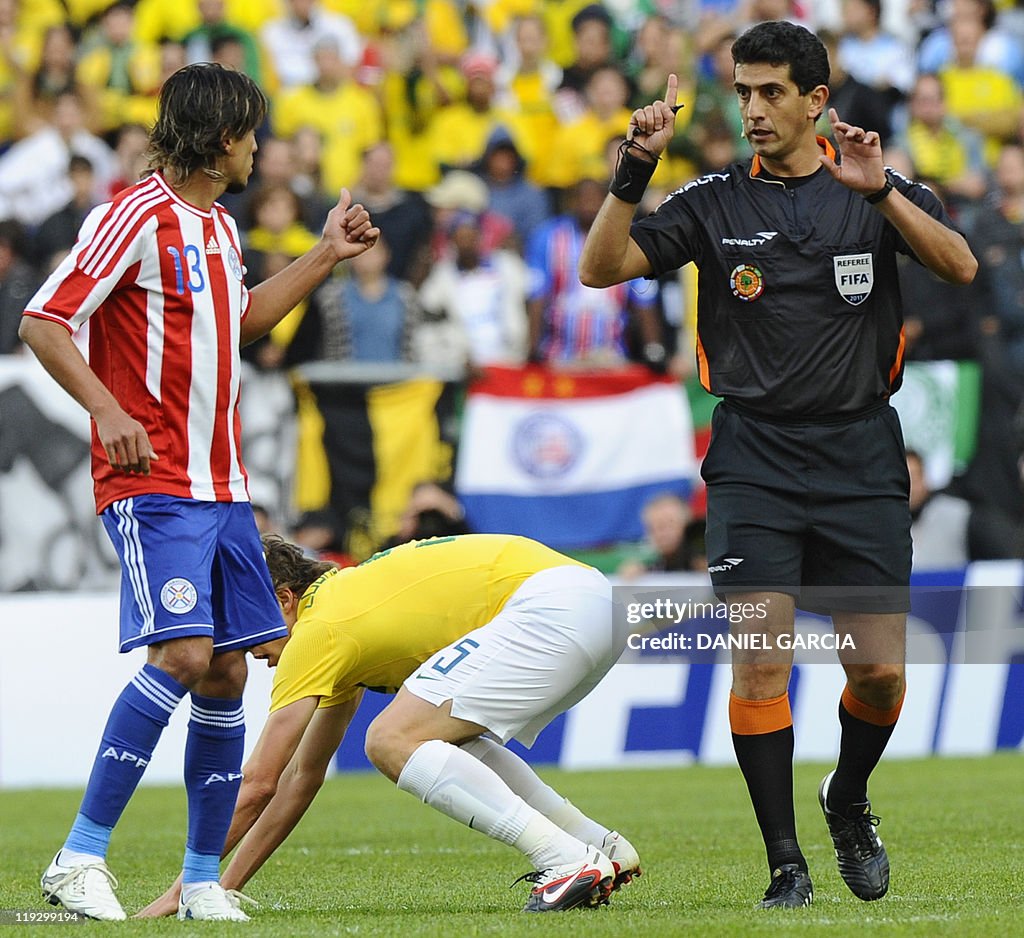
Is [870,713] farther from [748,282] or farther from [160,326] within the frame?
[160,326]

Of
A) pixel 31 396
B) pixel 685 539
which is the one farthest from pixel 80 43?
pixel 685 539

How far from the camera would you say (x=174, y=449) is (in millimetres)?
5758

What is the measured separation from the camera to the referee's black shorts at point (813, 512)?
6.04 m

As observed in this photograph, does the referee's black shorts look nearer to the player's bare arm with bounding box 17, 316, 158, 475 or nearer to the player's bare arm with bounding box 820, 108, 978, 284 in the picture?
the player's bare arm with bounding box 820, 108, 978, 284

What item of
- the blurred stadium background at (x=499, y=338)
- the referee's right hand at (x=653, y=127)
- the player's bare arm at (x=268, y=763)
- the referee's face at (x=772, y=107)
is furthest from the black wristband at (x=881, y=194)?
the blurred stadium background at (x=499, y=338)

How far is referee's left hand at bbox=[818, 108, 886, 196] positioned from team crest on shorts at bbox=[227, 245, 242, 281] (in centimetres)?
182

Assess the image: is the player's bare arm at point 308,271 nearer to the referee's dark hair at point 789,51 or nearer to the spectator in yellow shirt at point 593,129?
the referee's dark hair at point 789,51

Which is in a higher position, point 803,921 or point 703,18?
point 703,18

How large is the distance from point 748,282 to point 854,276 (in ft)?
1.09

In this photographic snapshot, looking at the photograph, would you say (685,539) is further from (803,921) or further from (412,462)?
(803,921)

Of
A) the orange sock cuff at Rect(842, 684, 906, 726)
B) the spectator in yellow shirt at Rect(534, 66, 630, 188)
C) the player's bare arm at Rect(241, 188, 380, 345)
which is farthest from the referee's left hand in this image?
the spectator in yellow shirt at Rect(534, 66, 630, 188)

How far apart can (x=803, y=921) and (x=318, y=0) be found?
1425 cm

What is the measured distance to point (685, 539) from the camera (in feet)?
45.6

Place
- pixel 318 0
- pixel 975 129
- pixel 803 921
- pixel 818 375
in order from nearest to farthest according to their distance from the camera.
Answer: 1. pixel 803 921
2. pixel 818 375
3. pixel 975 129
4. pixel 318 0
